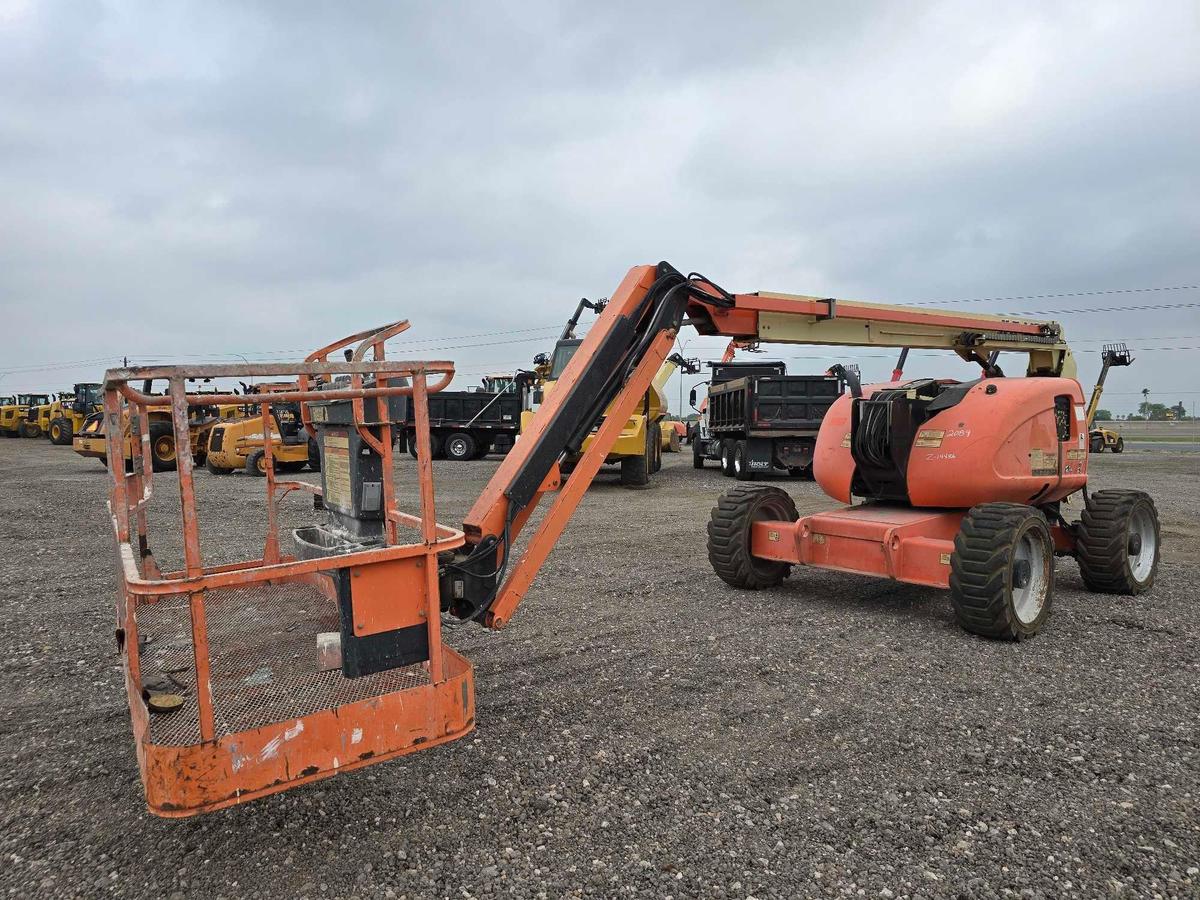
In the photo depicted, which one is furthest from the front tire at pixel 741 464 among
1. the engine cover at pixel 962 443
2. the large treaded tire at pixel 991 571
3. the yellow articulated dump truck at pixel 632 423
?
the large treaded tire at pixel 991 571

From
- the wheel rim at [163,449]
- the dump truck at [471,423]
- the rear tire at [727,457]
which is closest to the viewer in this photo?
the rear tire at [727,457]

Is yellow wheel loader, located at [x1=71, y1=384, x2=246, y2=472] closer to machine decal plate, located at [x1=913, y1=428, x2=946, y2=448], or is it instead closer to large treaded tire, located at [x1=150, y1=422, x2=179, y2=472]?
large treaded tire, located at [x1=150, y1=422, x2=179, y2=472]

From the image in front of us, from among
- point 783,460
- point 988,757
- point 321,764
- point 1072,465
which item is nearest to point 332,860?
point 321,764

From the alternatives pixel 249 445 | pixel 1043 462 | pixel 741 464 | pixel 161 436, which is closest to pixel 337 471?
pixel 1043 462

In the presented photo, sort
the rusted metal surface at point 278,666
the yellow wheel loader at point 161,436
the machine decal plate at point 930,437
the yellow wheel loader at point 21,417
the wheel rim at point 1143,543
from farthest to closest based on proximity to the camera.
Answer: the yellow wheel loader at point 21,417 < the yellow wheel loader at point 161,436 < the wheel rim at point 1143,543 < the machine decal plate at point 930,437 < the rusted metal surface at point 278,666

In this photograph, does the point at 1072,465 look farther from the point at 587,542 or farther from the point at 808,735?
the point at 587,542

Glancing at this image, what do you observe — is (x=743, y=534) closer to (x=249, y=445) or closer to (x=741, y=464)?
(x=741, y=464)

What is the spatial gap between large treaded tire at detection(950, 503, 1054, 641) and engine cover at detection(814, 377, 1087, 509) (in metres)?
0.59

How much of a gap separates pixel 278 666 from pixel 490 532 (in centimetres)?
115

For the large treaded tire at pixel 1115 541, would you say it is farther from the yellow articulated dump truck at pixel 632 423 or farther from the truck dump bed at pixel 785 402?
the truck dump bed at pixel 785 402

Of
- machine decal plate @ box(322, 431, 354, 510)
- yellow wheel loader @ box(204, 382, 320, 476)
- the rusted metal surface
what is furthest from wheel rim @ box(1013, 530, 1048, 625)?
yellow wheel loader @ box(204, 382, 320, 476)

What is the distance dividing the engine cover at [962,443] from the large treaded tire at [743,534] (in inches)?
22.3

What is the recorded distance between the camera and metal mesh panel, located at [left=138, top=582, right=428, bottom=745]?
10.2 feet

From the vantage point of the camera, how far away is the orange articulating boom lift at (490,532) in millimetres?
2873
